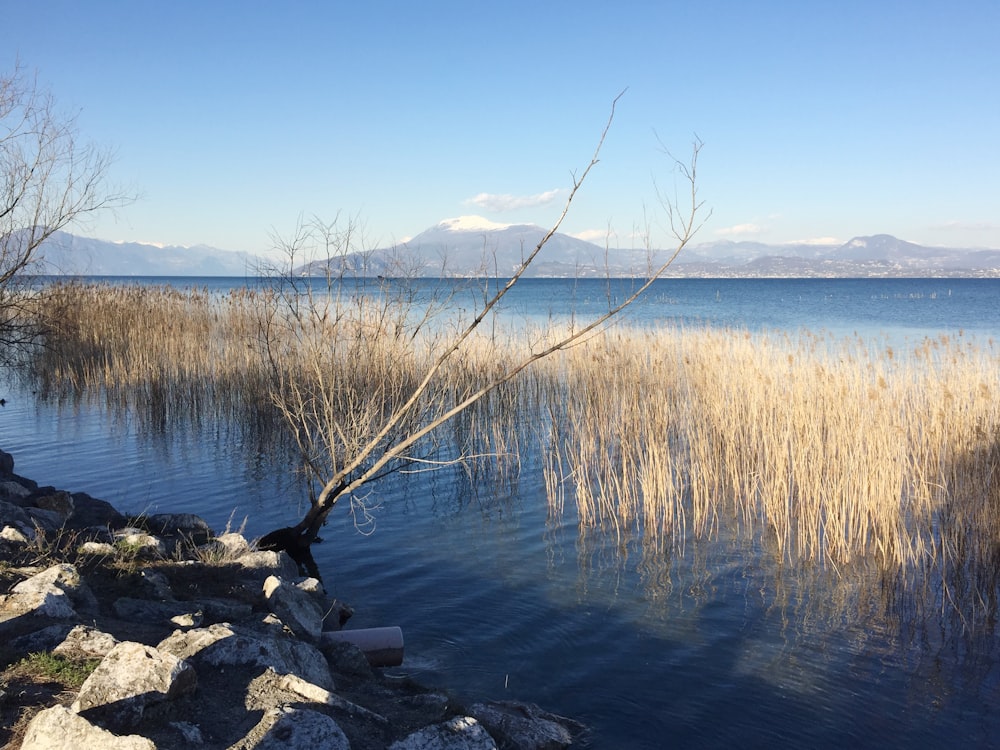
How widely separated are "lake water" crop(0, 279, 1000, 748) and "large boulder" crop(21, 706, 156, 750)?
7.20 feet

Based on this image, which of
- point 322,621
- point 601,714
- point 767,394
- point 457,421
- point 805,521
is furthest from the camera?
point 457,421

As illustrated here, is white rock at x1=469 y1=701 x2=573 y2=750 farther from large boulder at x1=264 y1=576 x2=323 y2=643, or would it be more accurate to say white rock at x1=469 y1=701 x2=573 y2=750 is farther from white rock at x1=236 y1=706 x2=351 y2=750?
large boulder at x1=264 y1=576 x2=323 y2=643

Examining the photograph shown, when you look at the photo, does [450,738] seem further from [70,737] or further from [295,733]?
[70,737]

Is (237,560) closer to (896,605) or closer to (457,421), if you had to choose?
(896,605)

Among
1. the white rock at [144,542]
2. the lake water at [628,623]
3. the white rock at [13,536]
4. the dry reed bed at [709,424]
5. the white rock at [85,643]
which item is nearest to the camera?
the white rock at [85,643]

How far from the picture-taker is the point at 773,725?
12.5 ft

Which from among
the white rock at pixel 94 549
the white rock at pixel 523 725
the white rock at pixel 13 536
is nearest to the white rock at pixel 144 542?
the white rock at pixel 94 549

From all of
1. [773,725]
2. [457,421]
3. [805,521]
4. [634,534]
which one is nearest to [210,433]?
[457,421]

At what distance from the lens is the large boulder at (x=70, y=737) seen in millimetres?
2143

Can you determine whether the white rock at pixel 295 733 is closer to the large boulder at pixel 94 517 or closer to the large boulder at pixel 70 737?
the large boulder at pixel 70 737

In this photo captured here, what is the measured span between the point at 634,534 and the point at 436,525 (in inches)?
72.7

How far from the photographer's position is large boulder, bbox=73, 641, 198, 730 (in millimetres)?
2426

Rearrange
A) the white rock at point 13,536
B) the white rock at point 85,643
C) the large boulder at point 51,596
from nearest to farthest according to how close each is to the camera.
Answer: the white rock at point 85,643 → the large boulder at point 51,596 → the white rock at point 13,536

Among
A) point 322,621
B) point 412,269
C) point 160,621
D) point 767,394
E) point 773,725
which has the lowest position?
point 773,725
